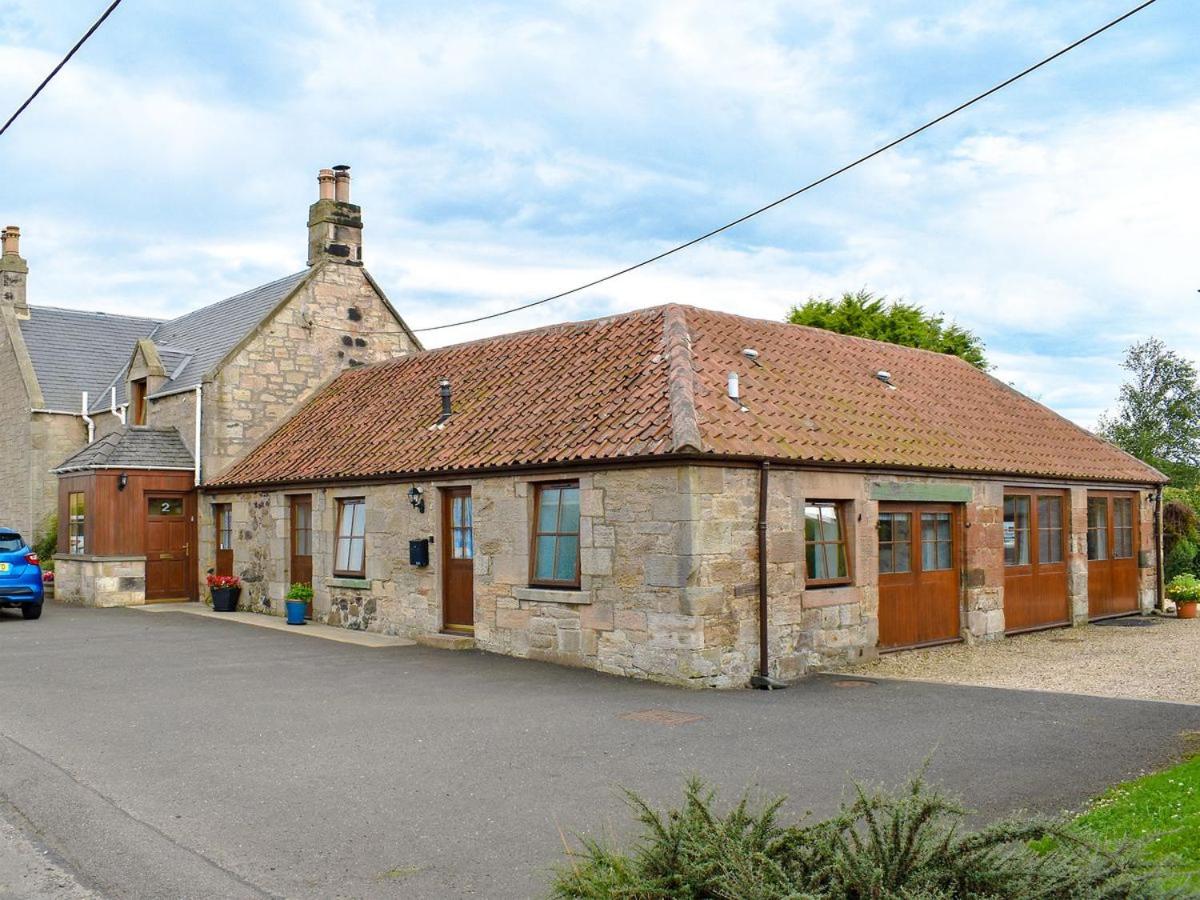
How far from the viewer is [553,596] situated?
13094 millimetres

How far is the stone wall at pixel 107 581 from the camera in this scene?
68.3 ft

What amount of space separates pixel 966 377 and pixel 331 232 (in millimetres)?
13755

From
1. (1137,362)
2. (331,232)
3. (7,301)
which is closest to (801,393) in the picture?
(331,232)

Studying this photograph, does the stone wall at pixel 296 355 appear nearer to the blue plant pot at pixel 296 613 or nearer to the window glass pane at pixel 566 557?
the blue plant pot at pixel 296 613

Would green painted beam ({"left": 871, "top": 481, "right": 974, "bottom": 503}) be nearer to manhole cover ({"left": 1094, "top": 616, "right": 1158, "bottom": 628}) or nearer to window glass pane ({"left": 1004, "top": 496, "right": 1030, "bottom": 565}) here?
window glass pane ({"left": 1004, "top": 496, "right": 1030, "bottom": 565})

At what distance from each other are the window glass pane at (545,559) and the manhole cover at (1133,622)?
11005 mm

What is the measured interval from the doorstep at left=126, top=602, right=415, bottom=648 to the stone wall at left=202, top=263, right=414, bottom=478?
286 centimetres

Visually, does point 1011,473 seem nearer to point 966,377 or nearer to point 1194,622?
point 966,377

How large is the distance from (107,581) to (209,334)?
6777 mm

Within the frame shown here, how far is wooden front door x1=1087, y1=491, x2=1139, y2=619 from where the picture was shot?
62.0 ft

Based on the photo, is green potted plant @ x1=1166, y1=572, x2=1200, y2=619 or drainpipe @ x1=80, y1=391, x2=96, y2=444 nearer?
green potted plant @ x1=1166, y1=572, x2=1200, y2=619

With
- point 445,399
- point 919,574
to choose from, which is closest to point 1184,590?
point 919,574

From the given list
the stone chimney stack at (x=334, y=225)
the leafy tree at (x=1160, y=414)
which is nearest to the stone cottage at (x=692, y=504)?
the stone chimney stack at (x=334, y=225)

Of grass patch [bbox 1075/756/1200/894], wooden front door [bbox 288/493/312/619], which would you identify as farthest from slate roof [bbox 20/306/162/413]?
grass patch [bbox 1075/756/1200/894]
